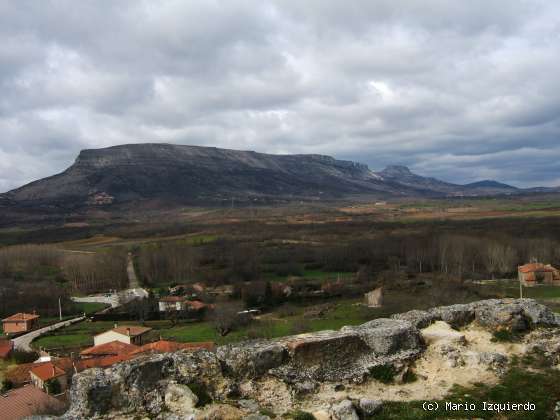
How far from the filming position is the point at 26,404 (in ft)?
76.8

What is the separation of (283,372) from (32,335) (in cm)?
5055

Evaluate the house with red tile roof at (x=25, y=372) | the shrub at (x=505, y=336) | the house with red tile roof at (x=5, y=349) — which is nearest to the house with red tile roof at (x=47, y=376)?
the house with red tile roof at (x=25, y=372)

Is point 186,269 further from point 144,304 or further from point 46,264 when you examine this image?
point 46,264

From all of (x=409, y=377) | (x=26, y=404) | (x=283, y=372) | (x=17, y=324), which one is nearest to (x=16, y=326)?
(x=17, y=324)

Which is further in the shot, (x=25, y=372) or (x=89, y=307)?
(x=89, y=307)

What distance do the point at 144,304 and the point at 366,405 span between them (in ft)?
179

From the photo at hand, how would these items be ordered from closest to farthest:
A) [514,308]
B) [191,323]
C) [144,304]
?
[514,308], [191,323], [144,304]

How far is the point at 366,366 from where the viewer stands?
10.6m

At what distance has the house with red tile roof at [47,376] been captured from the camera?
2947cm

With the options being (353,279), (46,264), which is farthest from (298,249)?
(46,264)

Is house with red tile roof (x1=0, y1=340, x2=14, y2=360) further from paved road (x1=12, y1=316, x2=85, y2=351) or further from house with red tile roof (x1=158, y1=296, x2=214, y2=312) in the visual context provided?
house with red tile roof (x1=158, y1=296, x2=214, y2=312)

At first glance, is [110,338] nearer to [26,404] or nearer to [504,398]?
[26,404]

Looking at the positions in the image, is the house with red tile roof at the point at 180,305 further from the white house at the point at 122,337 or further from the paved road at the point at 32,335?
the white house at the point at 122,337

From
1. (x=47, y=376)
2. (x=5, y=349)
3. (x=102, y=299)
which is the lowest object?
(x=102, y=299)
